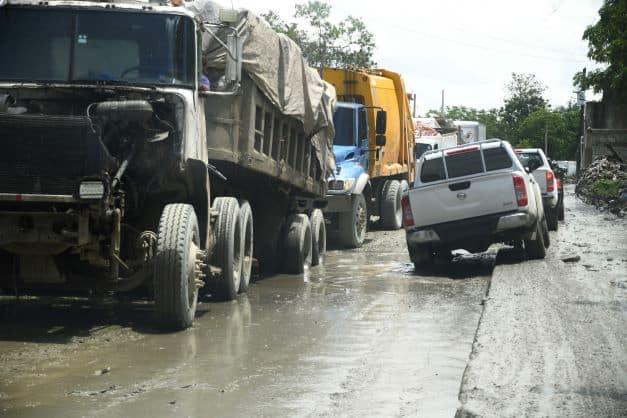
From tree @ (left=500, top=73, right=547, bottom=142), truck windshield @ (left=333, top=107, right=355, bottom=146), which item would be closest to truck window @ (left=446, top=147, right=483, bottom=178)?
truck windshield @ (left=333, top=107, right=355, bottom=146)

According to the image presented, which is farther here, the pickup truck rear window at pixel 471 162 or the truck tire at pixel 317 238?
the truck tire at pixel 317 238

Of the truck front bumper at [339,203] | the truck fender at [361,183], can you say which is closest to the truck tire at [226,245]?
the truck front bumper at [339,203]

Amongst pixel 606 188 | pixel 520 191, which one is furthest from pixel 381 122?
pixel 606 188

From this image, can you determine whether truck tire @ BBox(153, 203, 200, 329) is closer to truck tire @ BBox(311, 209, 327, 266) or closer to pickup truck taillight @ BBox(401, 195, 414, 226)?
pickup truck taillight @ BBox(401, 195, 414, 226)

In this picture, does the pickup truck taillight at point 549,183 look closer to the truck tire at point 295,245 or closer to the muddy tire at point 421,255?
the muddy tire at point 421,255

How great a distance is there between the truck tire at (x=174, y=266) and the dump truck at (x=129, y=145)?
0.01 meters

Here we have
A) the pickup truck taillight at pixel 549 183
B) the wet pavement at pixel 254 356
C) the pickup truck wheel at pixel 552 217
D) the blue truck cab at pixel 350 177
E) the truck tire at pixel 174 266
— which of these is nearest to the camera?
the wet pavement at pixel 254 356

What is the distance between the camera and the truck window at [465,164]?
52.0 ft

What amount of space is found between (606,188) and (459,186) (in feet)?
64.1

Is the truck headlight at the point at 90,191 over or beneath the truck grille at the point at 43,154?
beneath

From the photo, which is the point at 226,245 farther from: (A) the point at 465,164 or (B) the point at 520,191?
(A) the point at 465,164

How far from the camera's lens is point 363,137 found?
68.2ft

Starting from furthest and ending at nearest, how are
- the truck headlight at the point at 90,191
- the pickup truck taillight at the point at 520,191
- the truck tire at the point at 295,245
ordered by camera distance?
the pickup truck taillight at the point at 520,191, the truck tire at the point at 295,245, the truck headlight at the point at 90,191

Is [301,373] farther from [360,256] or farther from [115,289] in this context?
[360,256]
